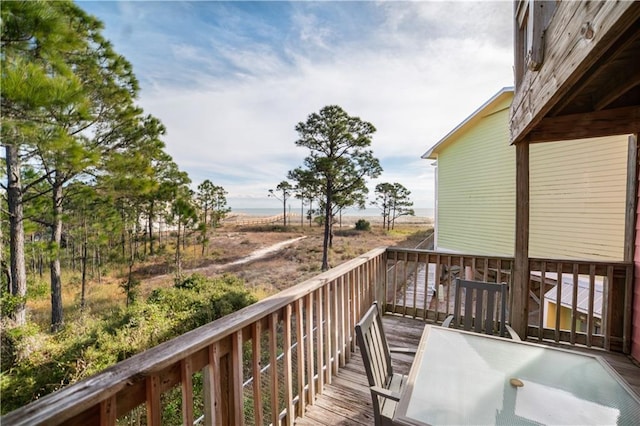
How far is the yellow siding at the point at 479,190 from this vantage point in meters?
7.60

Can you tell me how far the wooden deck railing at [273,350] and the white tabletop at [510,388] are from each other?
749 mm

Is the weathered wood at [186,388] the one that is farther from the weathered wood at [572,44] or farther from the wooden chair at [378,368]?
the weathered wood at [572,44]

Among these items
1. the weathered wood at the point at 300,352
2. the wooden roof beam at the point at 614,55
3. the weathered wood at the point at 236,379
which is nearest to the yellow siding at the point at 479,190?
the wooden roof beam at the point at 614,55

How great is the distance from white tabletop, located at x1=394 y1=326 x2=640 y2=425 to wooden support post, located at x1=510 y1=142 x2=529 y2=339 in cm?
132

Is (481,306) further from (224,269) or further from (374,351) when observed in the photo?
(224,269)

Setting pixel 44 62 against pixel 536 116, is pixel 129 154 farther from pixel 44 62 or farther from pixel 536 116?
pixel 536 116

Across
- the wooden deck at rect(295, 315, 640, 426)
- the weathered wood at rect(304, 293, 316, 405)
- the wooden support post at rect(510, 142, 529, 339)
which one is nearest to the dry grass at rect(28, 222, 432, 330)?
the wooden deck at rect(295, 315, 640, 426)

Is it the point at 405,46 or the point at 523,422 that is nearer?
the point at 523,422

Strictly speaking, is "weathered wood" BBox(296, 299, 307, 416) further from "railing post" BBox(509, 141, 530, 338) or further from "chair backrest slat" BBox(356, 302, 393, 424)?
"railing post" BBox(509, 141, 530, 338)

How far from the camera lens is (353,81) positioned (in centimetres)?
592

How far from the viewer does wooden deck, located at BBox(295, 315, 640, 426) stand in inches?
74.6

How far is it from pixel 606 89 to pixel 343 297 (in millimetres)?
2704

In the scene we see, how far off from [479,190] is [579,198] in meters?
2.56

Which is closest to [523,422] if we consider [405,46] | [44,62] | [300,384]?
[300,384]
